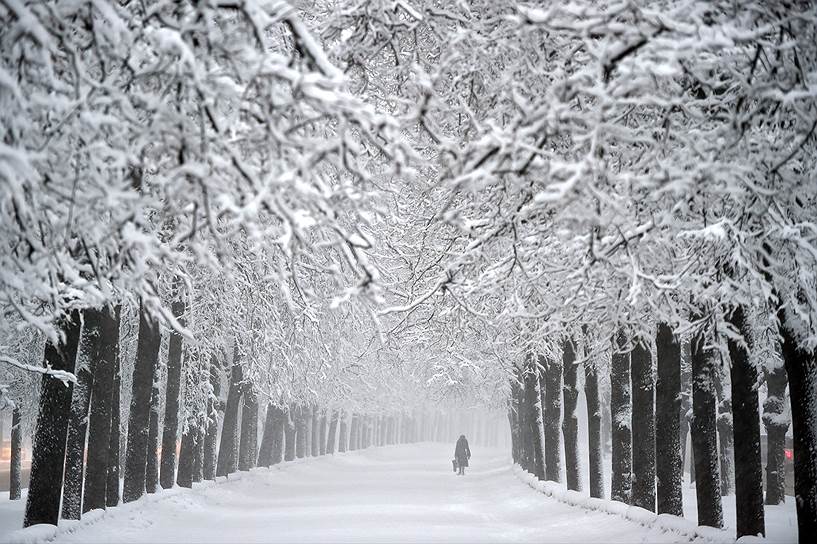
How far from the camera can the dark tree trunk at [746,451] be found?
8.97 m

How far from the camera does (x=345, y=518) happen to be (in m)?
15.4

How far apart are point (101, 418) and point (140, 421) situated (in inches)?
97.7

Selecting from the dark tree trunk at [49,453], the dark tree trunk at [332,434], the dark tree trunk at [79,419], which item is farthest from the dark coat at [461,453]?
the dark tree trunk at [49,453]

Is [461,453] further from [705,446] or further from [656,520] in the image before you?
[705,446]

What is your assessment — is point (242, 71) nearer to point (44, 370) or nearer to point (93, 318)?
point (44, 370)

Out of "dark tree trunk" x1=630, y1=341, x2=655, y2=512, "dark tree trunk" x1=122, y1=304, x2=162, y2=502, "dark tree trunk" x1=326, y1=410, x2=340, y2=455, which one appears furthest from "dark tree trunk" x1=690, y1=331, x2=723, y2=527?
"dark tree trunk" x1=326, y1=410, x2=340, y2=455

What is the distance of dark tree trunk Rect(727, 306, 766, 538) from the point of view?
29.4ft

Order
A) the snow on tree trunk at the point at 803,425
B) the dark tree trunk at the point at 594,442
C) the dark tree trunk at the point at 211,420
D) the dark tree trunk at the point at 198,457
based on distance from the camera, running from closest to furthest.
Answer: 1. the snow on tree trunk at the point at 803,425
2. the dark tree trunk at the point at 594,442
3. the dark tree trunk at the point at 198,457
4. the dark tree trunk at the point at 211,420

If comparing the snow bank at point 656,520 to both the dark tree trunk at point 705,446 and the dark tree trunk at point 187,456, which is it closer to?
the dark tree trunk at point 705,446

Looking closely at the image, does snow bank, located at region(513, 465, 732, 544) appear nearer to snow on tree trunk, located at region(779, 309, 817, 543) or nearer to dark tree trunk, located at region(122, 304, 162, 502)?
snow on tree trunk, located at region(779, 309, 817, 543)

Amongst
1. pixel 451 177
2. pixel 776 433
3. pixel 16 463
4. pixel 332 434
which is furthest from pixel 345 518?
pixel 332 434

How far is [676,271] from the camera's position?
7.89 metres

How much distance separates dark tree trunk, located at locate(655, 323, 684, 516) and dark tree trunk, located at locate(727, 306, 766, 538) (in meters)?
2.10

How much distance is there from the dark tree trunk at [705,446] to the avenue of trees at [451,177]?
3 centimetres
